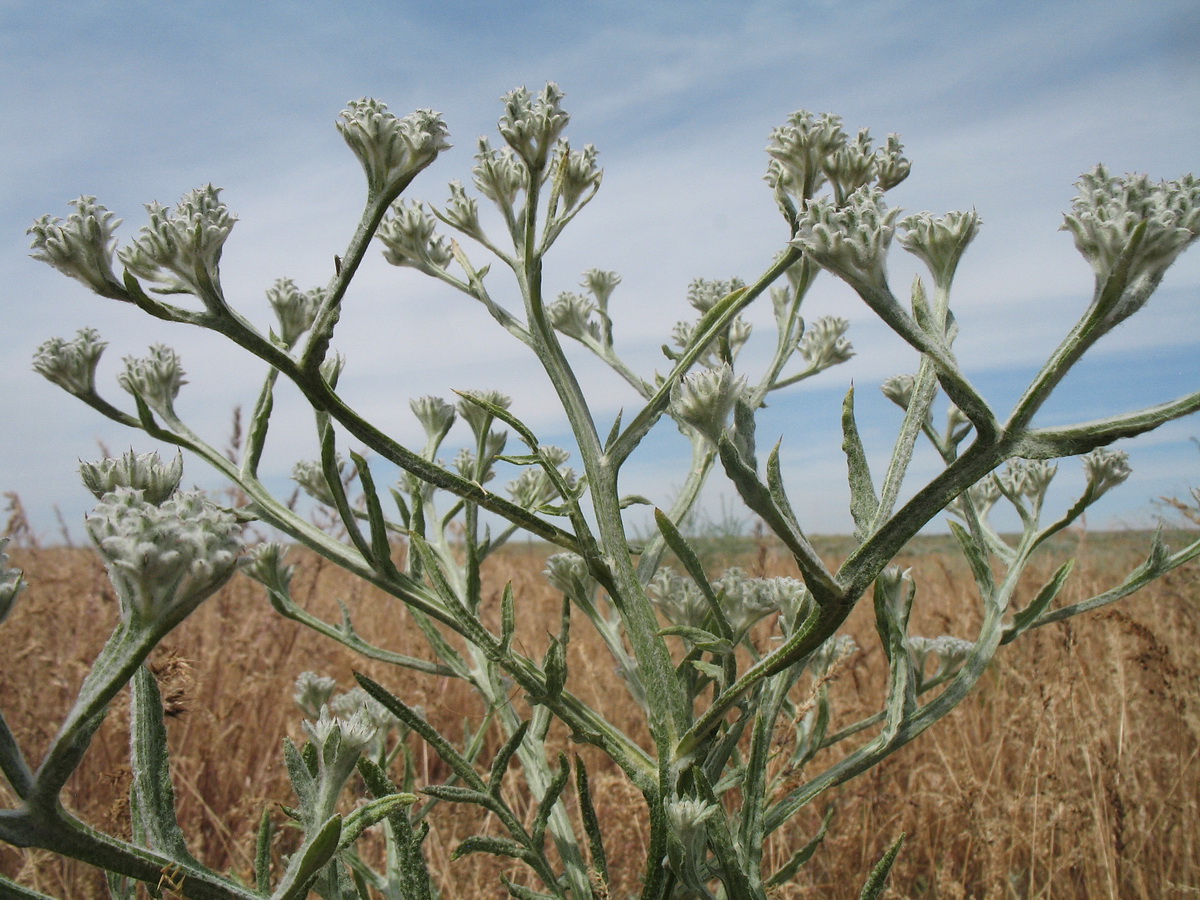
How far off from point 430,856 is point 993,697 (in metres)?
2.59

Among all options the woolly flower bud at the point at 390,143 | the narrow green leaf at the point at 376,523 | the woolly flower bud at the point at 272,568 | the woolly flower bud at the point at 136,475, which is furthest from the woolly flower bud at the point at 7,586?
the woolly flower bud at the point at 272,568

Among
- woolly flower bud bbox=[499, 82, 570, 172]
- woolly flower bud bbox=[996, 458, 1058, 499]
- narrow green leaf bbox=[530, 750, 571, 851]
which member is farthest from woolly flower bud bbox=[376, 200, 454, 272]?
woolly flower bud bbox=[996, 458, 1058, 499]

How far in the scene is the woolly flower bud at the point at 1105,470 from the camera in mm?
1832

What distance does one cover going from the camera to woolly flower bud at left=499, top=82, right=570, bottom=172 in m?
1.50

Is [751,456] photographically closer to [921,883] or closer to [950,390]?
[950,390]

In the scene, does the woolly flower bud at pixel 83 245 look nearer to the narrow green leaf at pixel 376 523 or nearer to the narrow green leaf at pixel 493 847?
the narrow green leaf at pixel 376 523

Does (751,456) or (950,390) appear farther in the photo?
(751,456)

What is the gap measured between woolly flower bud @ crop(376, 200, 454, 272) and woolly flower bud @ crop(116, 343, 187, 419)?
0.52 m

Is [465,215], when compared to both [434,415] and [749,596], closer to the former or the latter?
[434,415]

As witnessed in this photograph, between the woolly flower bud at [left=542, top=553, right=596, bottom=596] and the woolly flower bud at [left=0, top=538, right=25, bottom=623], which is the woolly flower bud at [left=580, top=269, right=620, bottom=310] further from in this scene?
the woolly flower bud at [left=0, top=538, right=25, bottom=623]

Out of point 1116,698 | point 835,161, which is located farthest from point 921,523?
point 1116,698

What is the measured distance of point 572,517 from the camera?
1.37m

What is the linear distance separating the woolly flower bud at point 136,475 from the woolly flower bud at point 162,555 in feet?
1.50

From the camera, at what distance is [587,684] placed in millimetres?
4211
